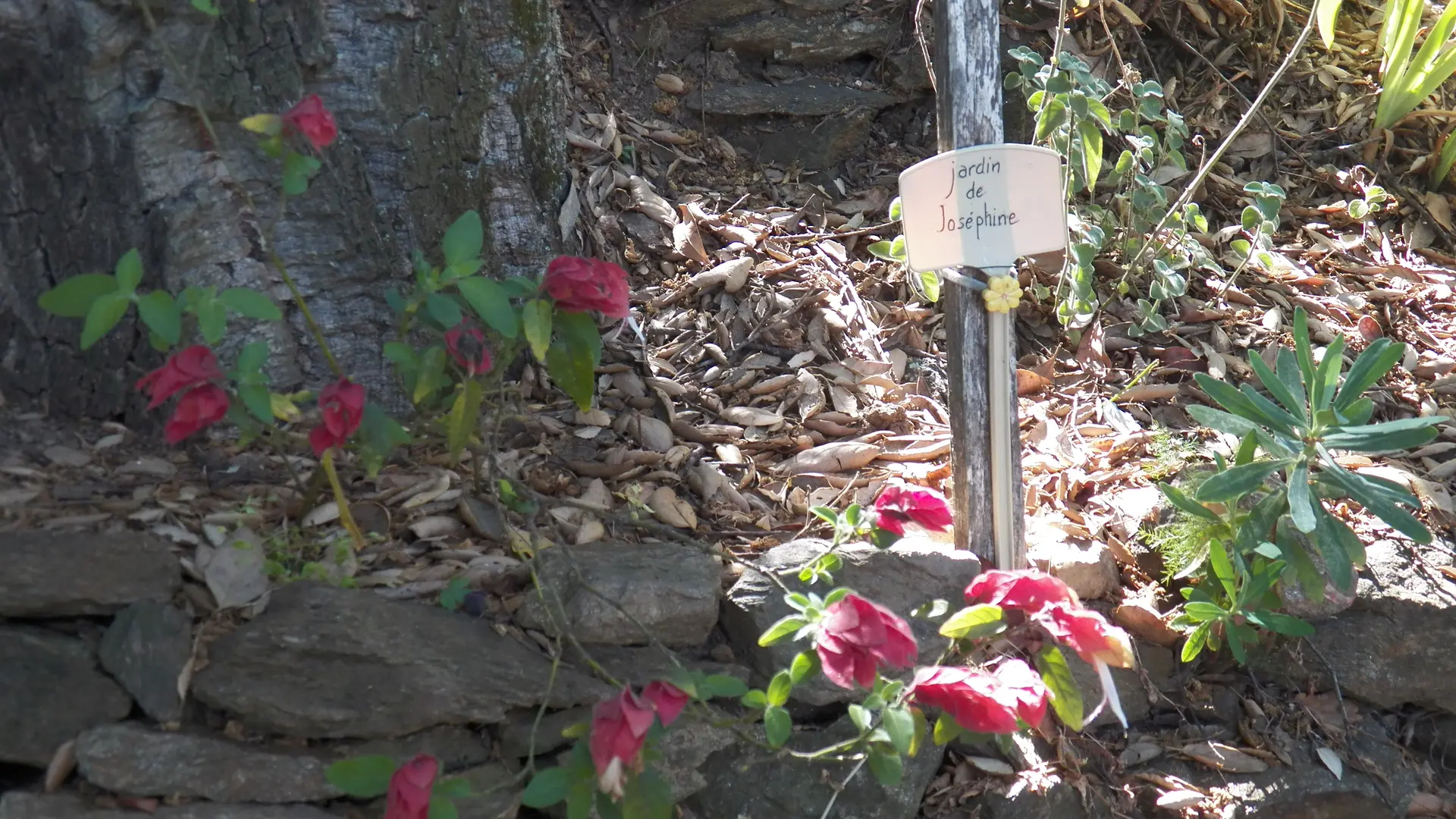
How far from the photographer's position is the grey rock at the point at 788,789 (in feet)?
6.51

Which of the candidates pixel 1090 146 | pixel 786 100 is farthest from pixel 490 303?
pixel 786 100

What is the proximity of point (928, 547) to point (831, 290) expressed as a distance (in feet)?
3.32

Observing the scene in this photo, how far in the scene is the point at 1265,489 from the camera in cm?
215

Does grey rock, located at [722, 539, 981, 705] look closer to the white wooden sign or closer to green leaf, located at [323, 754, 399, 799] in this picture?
the white wooden sign

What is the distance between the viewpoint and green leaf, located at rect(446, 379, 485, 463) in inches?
71.2

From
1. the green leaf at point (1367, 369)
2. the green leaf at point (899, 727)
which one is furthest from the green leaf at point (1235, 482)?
the green leaf at point (899, 727)

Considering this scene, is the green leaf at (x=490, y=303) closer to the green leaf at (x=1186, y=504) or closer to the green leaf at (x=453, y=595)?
the green leaf at (x=453, y=595)

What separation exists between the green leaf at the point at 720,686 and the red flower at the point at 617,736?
187mm

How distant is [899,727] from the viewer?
5.06 ft

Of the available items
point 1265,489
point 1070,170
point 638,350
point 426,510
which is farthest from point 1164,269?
point 426,510

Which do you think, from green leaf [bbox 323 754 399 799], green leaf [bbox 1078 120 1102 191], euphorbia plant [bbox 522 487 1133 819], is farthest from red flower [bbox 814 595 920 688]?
green leaf [bbox 1078 120 1102 191]

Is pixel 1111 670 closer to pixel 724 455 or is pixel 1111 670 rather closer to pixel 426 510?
pixel 724 455

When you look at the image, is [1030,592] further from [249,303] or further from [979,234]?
[249,303]

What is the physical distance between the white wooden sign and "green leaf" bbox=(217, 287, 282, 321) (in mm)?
1124
